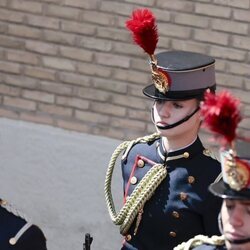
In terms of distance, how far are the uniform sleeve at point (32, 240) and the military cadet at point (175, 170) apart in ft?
1.53

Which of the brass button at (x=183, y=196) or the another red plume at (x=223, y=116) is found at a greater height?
the another red plume at (x=223, y=116)

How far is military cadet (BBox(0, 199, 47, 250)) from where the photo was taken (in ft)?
12.3

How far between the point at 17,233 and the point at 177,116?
783 millimetres

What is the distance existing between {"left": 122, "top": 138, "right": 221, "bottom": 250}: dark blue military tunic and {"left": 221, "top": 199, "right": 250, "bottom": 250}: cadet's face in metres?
0.70

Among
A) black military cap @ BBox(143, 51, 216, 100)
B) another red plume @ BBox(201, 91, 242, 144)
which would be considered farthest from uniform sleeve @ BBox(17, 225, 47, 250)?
another red plume @ BBox(201, 91, 242, 144)

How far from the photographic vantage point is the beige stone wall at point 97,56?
5312mm

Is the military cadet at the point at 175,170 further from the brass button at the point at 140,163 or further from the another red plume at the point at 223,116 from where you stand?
the another red plume at the point at 223,116

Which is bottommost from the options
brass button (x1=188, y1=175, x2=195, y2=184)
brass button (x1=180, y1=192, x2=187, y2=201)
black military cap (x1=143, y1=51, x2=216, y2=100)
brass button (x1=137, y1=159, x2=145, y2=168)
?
brass button (x1=180, y1=192, x2=187, y2=201)

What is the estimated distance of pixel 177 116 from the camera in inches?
154

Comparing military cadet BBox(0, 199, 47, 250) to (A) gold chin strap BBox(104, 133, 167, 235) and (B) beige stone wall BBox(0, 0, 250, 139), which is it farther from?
(B) beige stone wall BBox(0, 0, 250, 139)

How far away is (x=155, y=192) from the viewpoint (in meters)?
4.10

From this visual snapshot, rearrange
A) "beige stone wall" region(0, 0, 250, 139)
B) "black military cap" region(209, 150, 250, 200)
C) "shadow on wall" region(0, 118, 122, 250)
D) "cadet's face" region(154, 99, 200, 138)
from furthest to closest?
"shadow on wall" region(0, 118, 122, 250)
"beige stone wall" region(0, 0, 250, 139)
"cadet's face" region(154, 99, 200, 138)
"black military cap" region(209, 150, 250, 200)

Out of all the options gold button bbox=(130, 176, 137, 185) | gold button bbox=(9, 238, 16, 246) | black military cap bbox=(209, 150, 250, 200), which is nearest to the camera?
black military cap bbox=(209, 150, 250, 200)

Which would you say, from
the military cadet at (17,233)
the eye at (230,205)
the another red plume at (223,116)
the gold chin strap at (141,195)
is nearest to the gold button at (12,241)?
the military cadet at (17,233)
